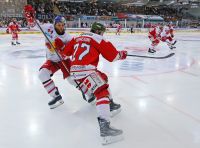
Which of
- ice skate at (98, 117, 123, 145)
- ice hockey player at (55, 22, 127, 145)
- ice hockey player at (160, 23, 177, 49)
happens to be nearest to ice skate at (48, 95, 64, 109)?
ice hockey player at (55, 22, 127, 145)

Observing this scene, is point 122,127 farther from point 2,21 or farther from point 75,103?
point 2,21

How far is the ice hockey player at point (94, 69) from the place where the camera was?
2416mm

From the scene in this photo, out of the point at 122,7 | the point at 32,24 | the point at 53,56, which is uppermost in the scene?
the point at 122,7

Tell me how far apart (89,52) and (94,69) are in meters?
0.18

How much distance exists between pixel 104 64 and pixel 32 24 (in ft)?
10.3

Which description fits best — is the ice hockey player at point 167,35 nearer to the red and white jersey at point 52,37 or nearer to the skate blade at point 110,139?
the red and white jersey at point 52,37

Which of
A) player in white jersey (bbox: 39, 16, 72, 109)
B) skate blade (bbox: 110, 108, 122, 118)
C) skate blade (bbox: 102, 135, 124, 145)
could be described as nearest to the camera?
skate blade (bbox: 102, 135, 124, 145)

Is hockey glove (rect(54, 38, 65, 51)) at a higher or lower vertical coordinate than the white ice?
higher

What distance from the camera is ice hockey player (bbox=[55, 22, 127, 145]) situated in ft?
7.93

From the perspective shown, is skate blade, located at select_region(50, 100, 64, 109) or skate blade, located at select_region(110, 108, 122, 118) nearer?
skate blade, located at select_region(110, 108, 122, 118)

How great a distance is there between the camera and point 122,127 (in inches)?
107

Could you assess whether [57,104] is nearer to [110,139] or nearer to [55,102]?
[55,102]

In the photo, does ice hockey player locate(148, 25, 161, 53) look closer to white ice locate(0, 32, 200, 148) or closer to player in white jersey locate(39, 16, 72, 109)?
white ice locate(0, 32, 200, 148)

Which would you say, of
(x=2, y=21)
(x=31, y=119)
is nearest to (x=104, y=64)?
(x=31, y=119)
